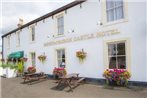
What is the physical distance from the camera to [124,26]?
8.91 meters

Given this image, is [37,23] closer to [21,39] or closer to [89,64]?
[21,39]

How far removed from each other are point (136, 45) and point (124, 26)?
1.17m

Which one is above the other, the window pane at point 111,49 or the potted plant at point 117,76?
the window pane at point 111,49

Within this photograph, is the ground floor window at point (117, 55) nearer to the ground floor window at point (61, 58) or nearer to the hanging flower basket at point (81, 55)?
the hanging flower basket at point (81, 55)

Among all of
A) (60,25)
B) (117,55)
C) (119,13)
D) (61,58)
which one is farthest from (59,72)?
(119,13)

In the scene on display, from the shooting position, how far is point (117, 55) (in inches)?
368

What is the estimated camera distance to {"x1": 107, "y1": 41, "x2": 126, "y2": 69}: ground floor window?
29.9 feet

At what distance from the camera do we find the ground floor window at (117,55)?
9.11 metres

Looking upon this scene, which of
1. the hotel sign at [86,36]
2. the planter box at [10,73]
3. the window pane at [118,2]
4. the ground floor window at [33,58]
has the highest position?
the window pane at [118,2]

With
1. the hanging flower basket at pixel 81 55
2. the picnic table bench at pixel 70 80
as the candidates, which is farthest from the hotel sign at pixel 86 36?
the picnic table bench at pixel 70 80

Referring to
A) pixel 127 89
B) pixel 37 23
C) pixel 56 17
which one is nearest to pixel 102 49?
pixel 127 89

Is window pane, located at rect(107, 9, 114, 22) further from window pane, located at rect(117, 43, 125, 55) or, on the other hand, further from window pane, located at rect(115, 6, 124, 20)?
window pane, located at rect(117, 43, 125, 55)

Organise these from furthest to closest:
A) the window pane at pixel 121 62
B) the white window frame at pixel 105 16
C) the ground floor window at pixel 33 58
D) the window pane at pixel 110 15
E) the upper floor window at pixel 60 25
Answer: the ground floor window at pixel 33 58
the upper floor window at pixel 60 25
the window pane at pixel 110 15
the window pane at pixel 121 62
the white window frame at pixel 105 16

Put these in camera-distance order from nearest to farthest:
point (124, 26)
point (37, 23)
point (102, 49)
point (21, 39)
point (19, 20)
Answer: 1. point (124, 26)
2. point (102, 49)
3. point (37, 23)
4. point (21, 39)
5. point (19, 20)
